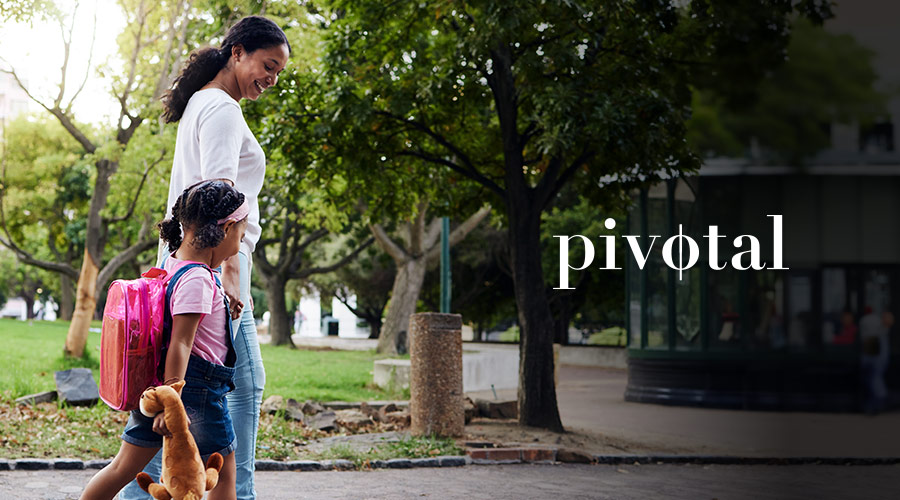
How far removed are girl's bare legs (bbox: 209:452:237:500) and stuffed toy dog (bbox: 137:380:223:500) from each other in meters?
0.24

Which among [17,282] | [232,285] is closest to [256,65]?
[232,285]

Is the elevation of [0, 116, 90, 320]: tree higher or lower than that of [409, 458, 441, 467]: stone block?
higher

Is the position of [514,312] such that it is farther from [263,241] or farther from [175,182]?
[175,182]

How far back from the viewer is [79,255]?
4409 centimetres

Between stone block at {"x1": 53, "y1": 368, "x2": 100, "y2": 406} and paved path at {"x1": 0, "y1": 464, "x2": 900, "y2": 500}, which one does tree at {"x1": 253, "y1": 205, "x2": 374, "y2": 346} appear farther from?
paved path at {"x1": 0, "y1": 464, "x2": 900, "y2": 500}

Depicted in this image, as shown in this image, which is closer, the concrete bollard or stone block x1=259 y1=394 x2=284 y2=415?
the concrete bollard

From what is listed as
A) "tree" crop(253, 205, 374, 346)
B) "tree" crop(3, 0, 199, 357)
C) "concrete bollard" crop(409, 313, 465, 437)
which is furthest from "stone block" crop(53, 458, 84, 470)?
"tree" crop(253, 205, 374, 346)

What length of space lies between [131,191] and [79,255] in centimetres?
2310

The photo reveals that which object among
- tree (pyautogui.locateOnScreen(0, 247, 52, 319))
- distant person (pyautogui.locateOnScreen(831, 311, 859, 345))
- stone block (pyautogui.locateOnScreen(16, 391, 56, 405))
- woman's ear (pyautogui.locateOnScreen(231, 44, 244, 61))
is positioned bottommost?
stone block (pyautogui.locateOnScreen(16, 391, 56, 405))

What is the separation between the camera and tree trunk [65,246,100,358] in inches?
A: 637

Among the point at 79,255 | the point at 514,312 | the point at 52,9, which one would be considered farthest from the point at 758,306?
the point at 79,255

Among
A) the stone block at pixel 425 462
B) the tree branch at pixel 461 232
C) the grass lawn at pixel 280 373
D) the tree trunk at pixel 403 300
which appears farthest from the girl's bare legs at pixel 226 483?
the tree trunk at pixel 403 300

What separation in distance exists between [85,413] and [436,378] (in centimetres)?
332

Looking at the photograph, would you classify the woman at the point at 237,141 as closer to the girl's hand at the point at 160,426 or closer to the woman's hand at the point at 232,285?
the woman's hand at the point at 232,285
